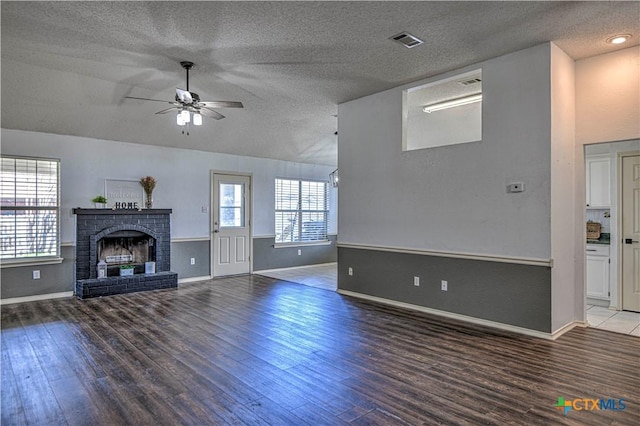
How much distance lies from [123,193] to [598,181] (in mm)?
7448

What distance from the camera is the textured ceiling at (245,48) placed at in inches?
129

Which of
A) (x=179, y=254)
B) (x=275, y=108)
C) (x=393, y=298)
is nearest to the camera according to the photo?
(x=393, y=298)

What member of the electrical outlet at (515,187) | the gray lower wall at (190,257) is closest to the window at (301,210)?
the gray lower wall at (190,257)

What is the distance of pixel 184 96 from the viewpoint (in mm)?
4055

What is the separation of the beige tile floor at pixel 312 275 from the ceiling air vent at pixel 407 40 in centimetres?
392

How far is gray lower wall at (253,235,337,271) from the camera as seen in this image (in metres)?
8.39

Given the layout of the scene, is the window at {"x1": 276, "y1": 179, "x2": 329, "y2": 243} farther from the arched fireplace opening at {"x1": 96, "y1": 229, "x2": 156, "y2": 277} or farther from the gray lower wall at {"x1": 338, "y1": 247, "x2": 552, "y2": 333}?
the gray lower wall at {"x1": 338, "y1": 247, "x2": 552, "y2": 333}

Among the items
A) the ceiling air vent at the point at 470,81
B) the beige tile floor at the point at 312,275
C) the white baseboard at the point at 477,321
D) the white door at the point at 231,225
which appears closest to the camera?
the white baseboard at the point at 477,321

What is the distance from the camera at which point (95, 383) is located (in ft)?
9.39

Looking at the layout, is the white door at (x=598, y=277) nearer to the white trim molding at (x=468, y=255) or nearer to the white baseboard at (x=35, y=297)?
the white trim molding at (x=468, y=255)

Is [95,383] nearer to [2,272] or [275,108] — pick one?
[2,272]

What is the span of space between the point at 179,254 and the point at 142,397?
193 inches

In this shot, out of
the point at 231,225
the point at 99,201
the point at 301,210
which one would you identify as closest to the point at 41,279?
the point at 99,201

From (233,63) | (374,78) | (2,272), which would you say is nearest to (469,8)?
(374,78)
